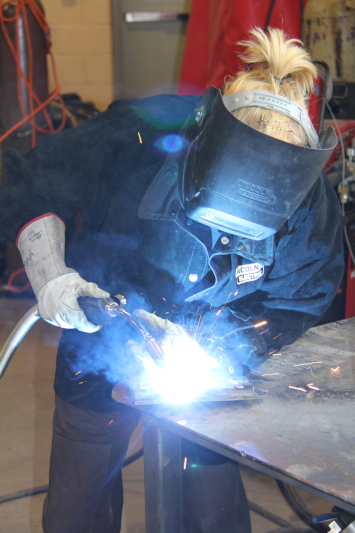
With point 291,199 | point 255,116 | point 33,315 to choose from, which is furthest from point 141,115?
point 33,315

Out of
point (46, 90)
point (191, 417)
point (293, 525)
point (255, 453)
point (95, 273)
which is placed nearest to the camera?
point (255, 453)

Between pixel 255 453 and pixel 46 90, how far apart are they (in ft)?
10.3

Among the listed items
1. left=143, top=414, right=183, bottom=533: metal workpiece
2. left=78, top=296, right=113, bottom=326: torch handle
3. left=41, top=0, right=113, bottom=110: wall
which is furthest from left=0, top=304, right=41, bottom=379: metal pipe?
left=41, top=0, right=113, bottom=110: wall

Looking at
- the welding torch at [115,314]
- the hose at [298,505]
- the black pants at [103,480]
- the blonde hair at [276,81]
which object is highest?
the blonde hair at [276,81]

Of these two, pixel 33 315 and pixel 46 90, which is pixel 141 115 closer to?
pixel 33 315

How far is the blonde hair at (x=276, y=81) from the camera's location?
0.99m

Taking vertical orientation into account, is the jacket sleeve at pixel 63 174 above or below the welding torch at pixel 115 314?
above

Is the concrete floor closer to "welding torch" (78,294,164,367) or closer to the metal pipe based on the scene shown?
the metal pipe

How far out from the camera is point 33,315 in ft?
4.01

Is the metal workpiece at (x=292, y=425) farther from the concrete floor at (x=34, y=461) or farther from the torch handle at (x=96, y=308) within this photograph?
the concrete floor at (x=34, y=461)

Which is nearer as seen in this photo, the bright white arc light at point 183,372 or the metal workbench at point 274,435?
the metal workbench at point 274,435

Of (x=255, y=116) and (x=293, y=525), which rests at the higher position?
(x=255, y=116)

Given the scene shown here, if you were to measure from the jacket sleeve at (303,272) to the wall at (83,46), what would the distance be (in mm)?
3493

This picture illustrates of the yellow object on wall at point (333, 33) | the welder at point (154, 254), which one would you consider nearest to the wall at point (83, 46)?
the yellow object on wall at point (333, 33)
